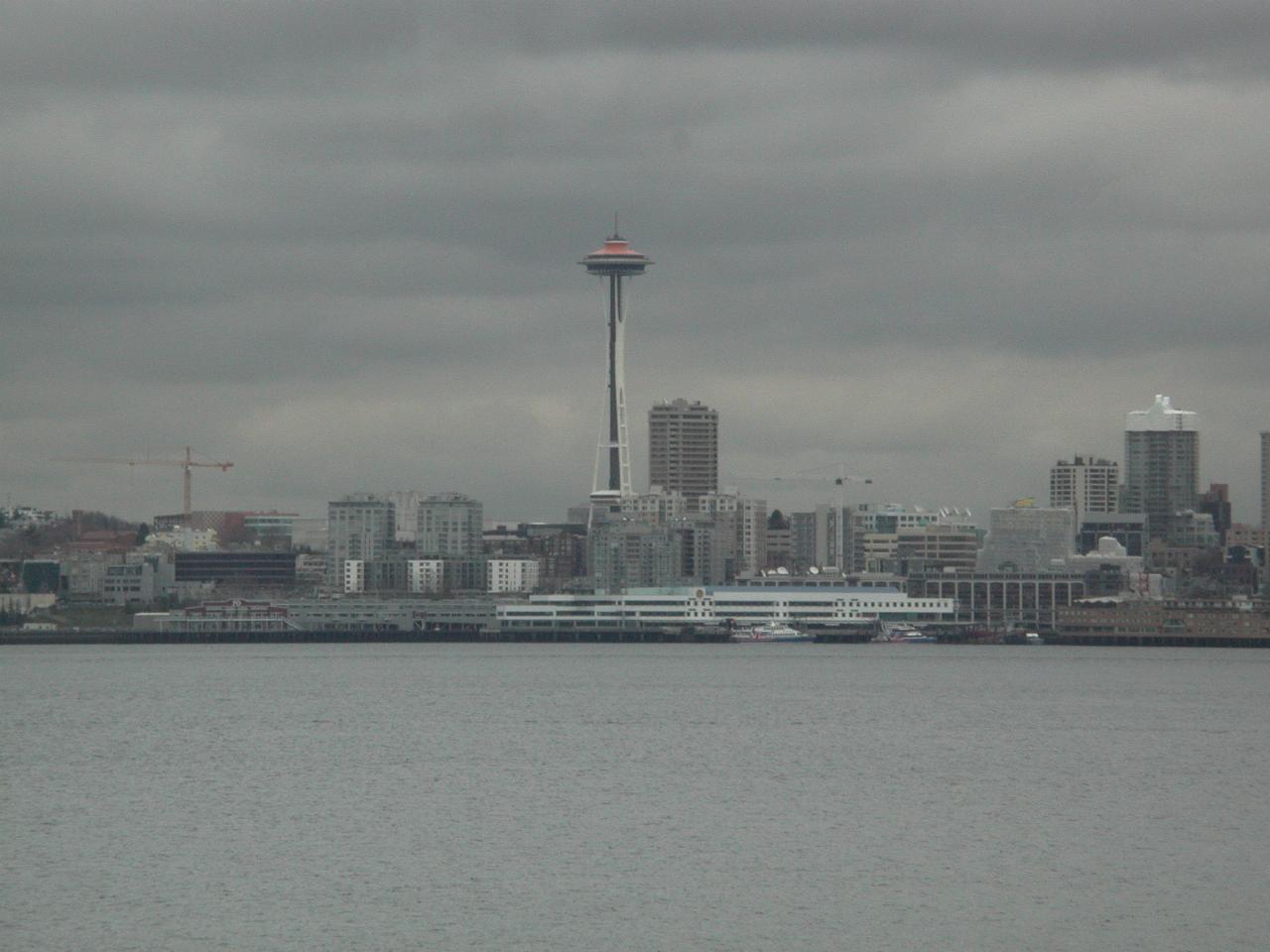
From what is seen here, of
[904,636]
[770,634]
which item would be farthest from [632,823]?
[904,636]

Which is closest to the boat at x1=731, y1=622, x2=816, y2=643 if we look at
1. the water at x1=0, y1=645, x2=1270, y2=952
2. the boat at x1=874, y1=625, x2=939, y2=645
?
the boat at x1=874, y1=625, x2=939, y2=645

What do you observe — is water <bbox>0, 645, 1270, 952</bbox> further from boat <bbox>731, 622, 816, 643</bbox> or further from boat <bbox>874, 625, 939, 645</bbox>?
boat <bbox>874, 625, 939, 645</bbox>

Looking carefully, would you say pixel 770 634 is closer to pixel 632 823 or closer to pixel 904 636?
pixel 904 636

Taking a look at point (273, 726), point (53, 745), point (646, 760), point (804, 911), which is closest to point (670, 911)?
point (804, 911)

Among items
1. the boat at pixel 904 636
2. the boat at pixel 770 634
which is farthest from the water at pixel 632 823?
the boat at pixel 904 636

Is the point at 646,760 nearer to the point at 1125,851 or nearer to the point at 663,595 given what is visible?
the point at 1125,851

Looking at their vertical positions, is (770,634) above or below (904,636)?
above
